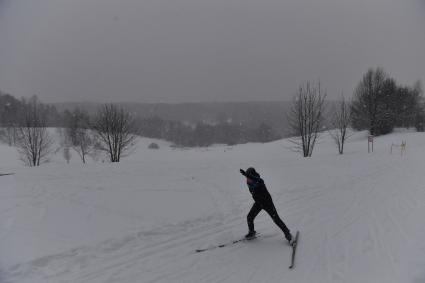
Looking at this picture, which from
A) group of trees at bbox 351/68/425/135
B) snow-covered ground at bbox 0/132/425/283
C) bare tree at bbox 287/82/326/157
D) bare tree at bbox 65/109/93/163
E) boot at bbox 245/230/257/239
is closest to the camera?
snow-covered ground at bbox 0/132/425/283

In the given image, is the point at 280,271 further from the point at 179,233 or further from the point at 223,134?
the point at 223,134

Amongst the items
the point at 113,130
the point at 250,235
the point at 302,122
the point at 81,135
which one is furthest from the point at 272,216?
the point at 81,135

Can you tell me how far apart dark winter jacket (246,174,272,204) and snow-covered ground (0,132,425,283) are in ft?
3.68

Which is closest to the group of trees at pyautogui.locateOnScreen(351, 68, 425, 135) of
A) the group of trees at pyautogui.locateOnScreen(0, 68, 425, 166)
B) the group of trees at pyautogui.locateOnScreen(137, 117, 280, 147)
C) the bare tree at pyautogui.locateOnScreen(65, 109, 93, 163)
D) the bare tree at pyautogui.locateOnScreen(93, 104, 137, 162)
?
the group of trees at pyautogui.locateOnScreen(0, 68, 425, 166)

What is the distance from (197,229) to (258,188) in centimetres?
232

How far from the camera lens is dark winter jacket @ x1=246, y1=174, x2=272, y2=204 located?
7.37 m

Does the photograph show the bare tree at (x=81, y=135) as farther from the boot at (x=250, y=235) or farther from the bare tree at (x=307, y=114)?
the boot at (x=250, y=235)

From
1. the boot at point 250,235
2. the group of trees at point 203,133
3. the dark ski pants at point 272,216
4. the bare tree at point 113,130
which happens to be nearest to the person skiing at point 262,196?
the dark ski pants at point 272,216

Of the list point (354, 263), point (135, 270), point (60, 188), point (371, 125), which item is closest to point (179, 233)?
point (135, 270)

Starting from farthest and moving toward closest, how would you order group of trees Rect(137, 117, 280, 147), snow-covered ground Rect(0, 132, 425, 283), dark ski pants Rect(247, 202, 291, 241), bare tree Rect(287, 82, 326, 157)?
group of trees Rect(137, 117, 280, 147), bare tree Rect(287, 82, 326, 157), dark ski pants Rect(247, 202, 291, 241), snow-covered ground Rect(0, 132, 425, 283)

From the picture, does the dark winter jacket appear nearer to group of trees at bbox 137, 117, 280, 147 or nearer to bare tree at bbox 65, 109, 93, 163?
bare tree at bbox 65, 109, 93, 163

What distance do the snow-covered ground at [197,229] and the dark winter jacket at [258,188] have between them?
112cm

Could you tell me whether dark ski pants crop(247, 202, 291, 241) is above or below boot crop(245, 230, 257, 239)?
above

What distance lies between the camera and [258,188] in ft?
24.4
